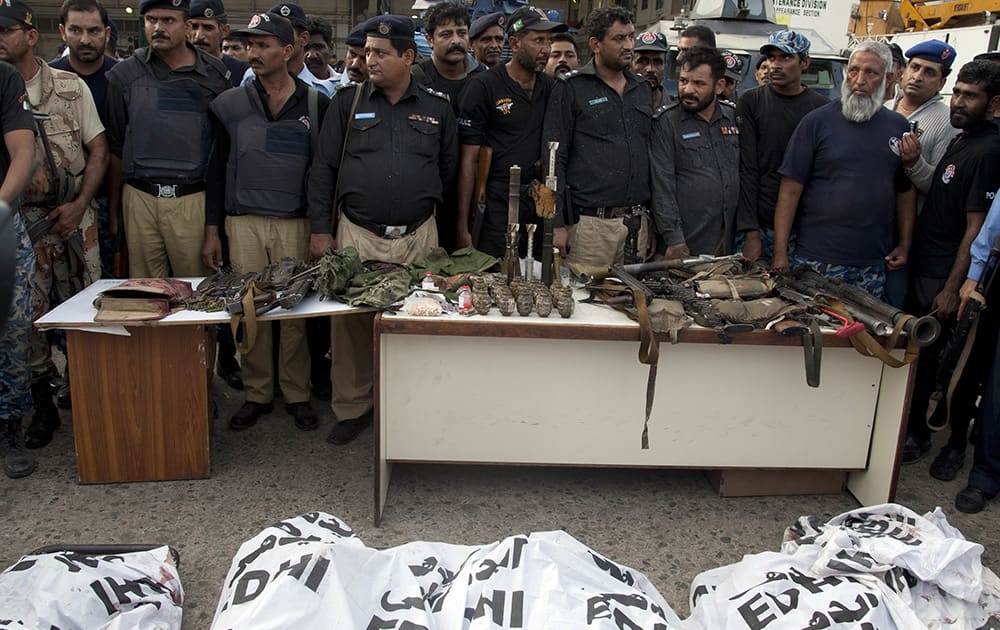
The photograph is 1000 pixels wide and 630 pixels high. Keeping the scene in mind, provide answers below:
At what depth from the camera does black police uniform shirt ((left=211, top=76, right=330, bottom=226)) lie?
151 inches

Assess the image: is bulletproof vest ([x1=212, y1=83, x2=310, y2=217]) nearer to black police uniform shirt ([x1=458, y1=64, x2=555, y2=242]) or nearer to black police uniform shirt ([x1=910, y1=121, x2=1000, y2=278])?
black police uniform shirt ([x1=458, y1=64, x2=555, y2=242])

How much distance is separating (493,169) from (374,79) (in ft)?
2.73

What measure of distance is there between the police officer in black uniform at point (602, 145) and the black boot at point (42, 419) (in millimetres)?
2601

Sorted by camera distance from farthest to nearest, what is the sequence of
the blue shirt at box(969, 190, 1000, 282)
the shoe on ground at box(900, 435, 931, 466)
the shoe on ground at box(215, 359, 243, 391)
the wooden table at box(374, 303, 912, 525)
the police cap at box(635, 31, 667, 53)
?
the police cap at box(635, 31, 667, 53) < the shoe on ground at box(215, 359, 243, 391) < the shoe on ground at box(900, 435, 931, 466) < the blue shirt at box(969, 190, 1000, 282) < the wooden table at box(374, 303, 912, 525)

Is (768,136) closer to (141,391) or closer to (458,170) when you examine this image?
(458,170)

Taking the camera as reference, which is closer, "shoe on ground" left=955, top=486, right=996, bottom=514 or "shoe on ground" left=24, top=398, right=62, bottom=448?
"shoe on ground" left=955, top=486, right=996, bottom=514

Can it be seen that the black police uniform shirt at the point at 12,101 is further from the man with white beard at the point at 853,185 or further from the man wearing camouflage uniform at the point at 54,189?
the man with white beard at the point at 853,185

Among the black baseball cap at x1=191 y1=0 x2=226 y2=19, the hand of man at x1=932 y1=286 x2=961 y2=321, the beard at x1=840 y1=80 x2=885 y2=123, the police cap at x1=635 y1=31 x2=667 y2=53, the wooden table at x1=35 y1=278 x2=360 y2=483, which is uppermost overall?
the black baseball cap at x1=191 y1=0 x2=226 y2=19

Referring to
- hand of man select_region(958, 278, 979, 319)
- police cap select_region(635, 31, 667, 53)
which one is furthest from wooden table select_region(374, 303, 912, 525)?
police cap select_region(635, 31, 667, 53)

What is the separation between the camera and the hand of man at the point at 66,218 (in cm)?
370

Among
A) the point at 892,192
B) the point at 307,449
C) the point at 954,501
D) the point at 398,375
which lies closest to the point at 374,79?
the point at 398,375

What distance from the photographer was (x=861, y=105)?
12.3ft

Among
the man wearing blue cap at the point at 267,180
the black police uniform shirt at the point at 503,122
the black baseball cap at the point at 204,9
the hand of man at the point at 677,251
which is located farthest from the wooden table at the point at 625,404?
the black baseball cap at the point at 204,9

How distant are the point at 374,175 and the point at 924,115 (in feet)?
9.70
